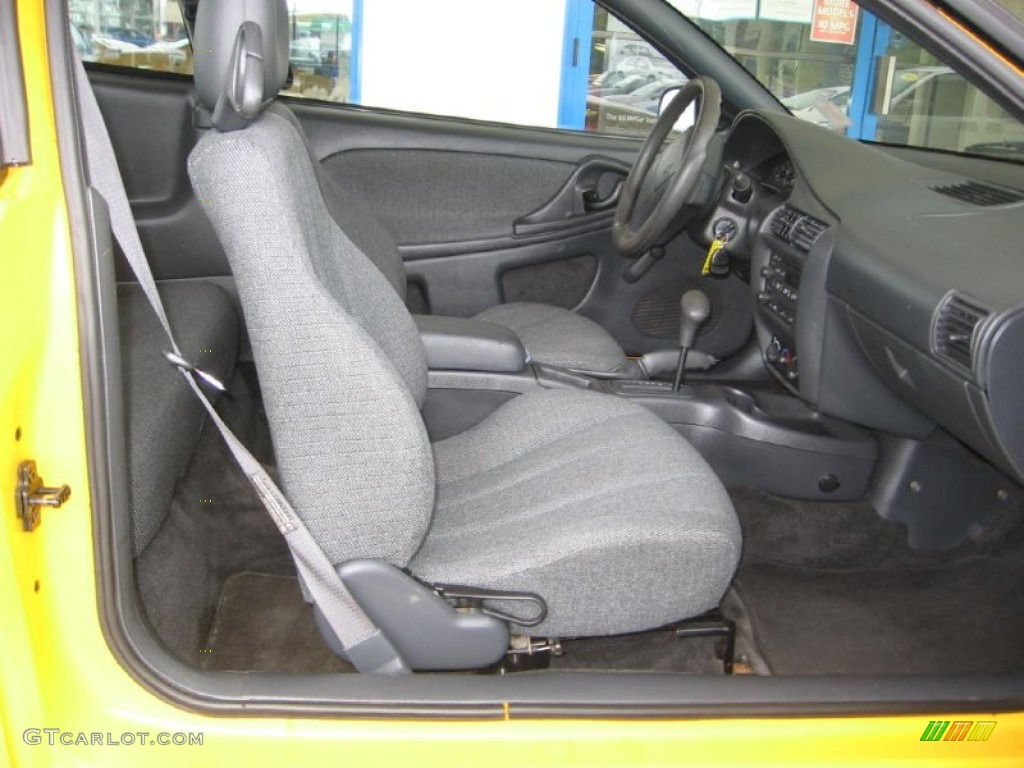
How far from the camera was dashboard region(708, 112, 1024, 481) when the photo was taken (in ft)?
4.31

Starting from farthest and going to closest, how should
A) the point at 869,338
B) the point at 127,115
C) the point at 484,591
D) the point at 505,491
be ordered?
the point at 127,115, the point at 869,338, the point at 505,491, the point at 484,591

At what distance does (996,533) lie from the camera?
2010 millimetres

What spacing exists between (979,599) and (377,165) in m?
1.81

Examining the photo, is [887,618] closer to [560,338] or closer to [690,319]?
[690,319]

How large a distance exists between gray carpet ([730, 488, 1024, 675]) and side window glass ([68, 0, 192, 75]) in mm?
1891

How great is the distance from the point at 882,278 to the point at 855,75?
326cm

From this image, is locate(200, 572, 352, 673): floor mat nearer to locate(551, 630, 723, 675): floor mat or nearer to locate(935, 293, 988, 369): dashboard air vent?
locate(551, 630, 723, 675): floor mat

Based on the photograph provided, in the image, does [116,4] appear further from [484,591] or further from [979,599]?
[979,599]

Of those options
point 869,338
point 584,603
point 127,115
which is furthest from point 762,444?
point 127,115

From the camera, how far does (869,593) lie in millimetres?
1956

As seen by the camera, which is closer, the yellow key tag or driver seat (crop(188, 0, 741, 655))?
driver seat (crop(188, 0, 741, 655))

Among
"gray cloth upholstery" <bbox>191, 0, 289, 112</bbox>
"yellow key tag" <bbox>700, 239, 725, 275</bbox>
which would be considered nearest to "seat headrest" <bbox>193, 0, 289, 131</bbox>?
"gray cloth upholstery" <bbox>191, 0, 289, 112</bbox>

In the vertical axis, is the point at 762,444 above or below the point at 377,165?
below

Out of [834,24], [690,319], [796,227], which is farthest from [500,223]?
[834,24]
